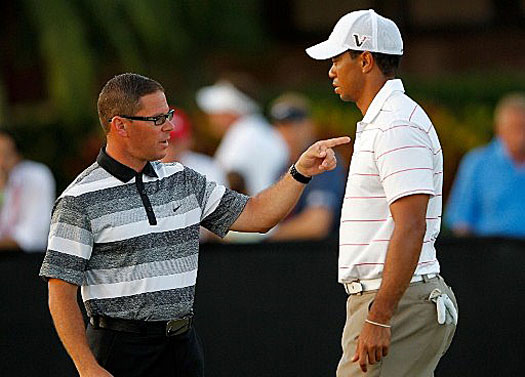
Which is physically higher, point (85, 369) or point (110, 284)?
point (110, 284)

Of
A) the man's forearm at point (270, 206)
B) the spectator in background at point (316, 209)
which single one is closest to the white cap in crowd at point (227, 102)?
the spectator in background at point (316, 209)

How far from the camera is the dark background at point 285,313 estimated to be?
242 inches

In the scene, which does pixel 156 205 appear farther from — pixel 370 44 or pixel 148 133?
pixel 370 44

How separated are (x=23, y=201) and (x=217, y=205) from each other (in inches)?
143

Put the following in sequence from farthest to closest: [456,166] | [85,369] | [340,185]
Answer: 1. [456,166]
2. [340,185]
3. [85,369]

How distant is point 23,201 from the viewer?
7.79 metres

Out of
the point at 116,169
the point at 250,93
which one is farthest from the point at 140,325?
the point at 250,93

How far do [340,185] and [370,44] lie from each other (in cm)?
332

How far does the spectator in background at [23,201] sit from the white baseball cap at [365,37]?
383 cm

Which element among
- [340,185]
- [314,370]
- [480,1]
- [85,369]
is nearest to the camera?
[85,369]

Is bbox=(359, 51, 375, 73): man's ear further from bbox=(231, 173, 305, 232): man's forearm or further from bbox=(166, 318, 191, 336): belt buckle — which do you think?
bbox=(166, 318, 191, 336): belt buckle

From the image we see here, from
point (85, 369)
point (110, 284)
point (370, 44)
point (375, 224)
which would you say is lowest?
point (85, 369)

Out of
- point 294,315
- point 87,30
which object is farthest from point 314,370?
point 87,30

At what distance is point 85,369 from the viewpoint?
397 cm
